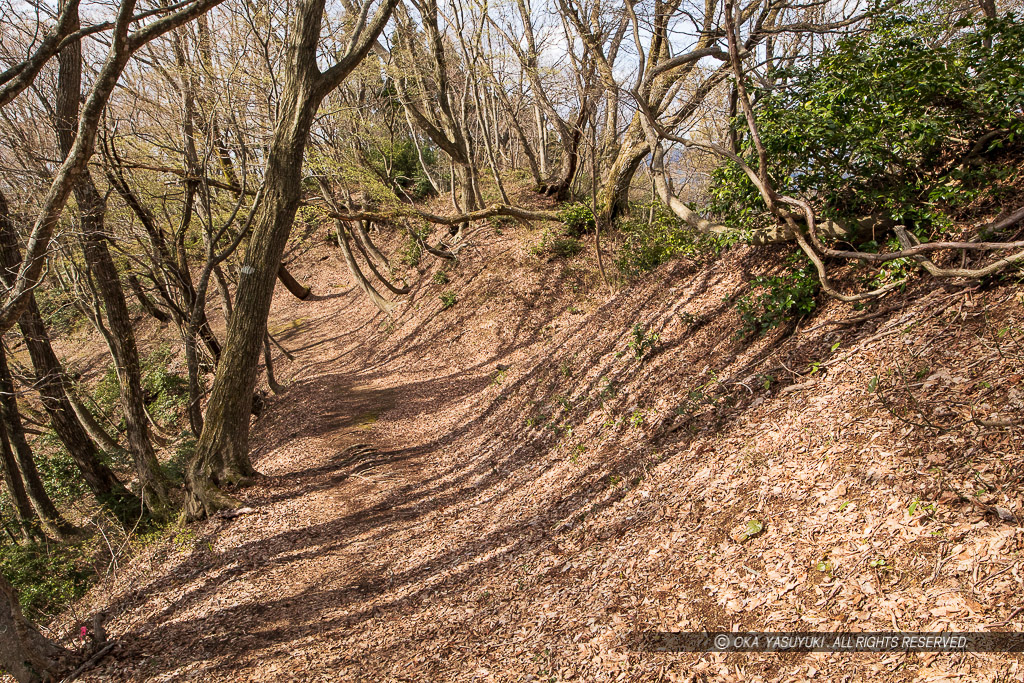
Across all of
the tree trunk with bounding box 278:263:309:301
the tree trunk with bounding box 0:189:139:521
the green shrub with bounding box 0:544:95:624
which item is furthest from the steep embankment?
the tree trunk with bounding box 278:263:309:301

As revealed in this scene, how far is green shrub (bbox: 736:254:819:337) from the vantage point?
6.14 m

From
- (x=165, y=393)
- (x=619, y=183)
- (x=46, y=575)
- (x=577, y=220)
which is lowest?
(x=46, y=575)

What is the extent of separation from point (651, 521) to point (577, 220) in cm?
937

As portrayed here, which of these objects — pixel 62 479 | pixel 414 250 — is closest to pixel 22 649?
pixel 62 479

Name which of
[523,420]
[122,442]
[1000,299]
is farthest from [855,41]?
[122,442]

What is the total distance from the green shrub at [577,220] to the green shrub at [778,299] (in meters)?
6.52

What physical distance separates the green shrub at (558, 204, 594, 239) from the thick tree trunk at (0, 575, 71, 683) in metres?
11.4

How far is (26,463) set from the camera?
9836 mm

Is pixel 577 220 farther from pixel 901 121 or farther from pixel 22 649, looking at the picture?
pixel 22 649

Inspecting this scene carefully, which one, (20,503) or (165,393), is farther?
(165,393)

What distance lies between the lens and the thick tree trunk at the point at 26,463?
9055 millimetres

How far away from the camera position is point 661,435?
20.8ft

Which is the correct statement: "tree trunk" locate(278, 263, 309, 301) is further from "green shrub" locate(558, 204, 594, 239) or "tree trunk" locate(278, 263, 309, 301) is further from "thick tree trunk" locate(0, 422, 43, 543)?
"green shrub" locate(558, 204, 594, 239)

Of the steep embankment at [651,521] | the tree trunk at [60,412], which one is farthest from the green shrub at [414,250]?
the tree trunk at [60,412]
